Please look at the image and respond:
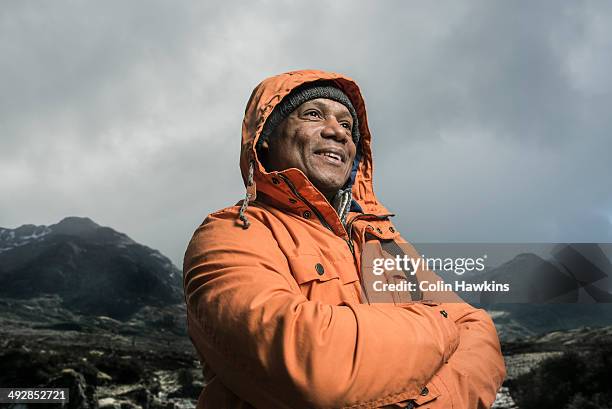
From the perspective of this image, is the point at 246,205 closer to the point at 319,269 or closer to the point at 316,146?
the point at 319,269

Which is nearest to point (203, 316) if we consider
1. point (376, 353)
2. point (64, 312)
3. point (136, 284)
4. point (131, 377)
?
point (376, 353)

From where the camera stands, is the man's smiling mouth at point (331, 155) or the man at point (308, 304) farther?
the man's smiling mouth at point (331, 155)

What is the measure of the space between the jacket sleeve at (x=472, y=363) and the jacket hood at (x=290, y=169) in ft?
3.25

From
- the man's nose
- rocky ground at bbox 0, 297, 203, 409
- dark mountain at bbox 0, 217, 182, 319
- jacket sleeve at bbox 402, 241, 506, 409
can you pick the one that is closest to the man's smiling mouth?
the man's nose

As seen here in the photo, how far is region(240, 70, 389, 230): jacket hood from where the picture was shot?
3.12 meters

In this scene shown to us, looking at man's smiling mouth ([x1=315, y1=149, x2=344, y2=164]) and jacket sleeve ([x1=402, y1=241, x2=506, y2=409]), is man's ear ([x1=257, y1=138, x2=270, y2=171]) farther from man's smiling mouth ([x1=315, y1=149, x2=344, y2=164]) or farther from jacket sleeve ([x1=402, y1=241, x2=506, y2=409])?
jacket sleeve ([x1=402, y1=241, x2=506, y2=409])

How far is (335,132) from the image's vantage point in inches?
142

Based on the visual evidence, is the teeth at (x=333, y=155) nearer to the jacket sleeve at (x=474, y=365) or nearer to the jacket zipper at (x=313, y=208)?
the jacket zipper at (x=313, y=208)

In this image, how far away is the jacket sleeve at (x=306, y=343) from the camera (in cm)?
205

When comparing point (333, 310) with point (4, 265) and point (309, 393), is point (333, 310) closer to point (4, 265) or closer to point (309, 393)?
point (309, 393)

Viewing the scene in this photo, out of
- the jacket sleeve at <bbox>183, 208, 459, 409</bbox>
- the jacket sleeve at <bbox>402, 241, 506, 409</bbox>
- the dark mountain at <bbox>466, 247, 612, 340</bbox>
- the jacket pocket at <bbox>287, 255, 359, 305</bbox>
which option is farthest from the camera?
the dark mountain at <bbox>466, 247, 612, 340</bbox>

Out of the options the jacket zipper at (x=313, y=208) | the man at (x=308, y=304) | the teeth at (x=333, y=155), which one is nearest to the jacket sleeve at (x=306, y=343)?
the man at (x=308, y=304)

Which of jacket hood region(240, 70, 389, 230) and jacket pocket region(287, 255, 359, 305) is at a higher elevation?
jacket hood region(240, 70, 389, 230)

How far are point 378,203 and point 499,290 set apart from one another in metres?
1.45
